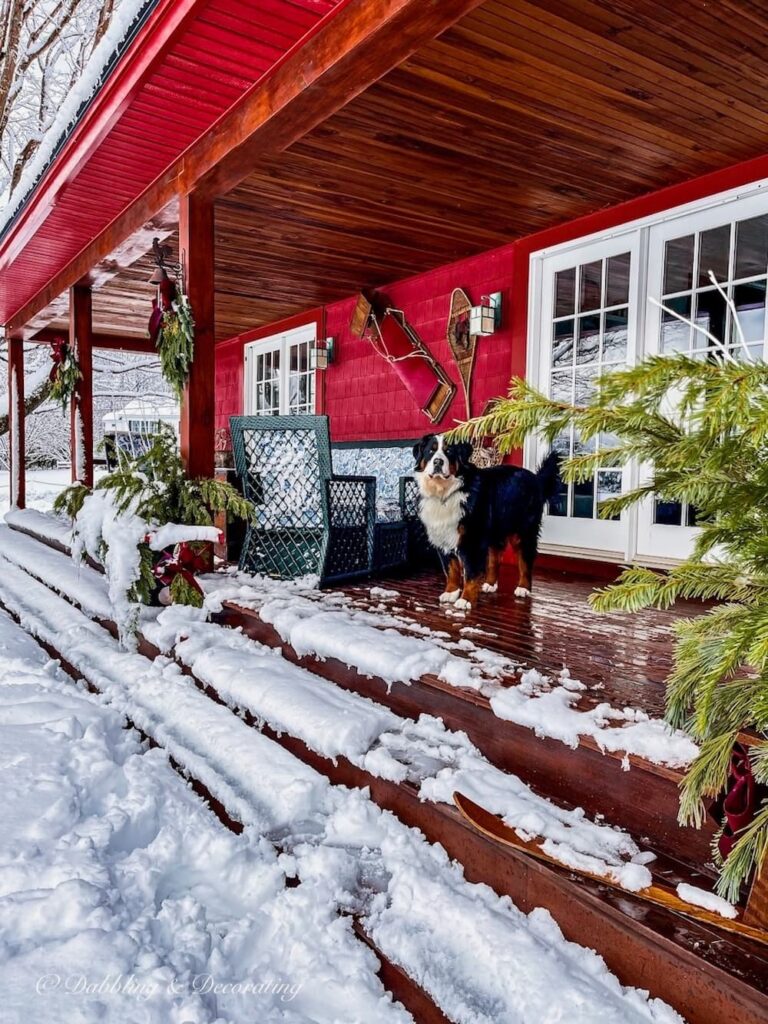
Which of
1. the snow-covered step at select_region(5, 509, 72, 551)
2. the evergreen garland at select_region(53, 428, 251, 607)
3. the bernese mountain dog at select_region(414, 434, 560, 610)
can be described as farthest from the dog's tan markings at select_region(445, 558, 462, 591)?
the snow-covered step at select_region(5, 509, 72, 551)

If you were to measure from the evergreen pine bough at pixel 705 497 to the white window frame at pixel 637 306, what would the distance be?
266 cm

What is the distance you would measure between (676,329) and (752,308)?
1.51ft

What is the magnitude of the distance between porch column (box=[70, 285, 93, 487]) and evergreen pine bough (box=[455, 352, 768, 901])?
559 cm

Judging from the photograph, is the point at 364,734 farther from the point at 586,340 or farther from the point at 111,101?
the point at 586,340

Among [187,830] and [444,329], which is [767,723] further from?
[444,329]

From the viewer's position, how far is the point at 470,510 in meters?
3.20

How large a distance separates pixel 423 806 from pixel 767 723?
3.10 feet

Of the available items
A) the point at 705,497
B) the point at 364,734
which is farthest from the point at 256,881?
the point at 705,497

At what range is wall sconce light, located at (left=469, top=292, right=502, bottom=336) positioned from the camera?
4953mm

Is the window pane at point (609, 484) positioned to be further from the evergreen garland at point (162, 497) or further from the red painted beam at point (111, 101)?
the red painted beam at point (111, 101)

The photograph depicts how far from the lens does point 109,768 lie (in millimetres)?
2090

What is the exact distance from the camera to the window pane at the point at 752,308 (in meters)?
3.54

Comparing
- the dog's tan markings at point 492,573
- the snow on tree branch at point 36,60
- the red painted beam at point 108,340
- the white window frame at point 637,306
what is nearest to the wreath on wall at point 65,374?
the snow on tree branch at point 36,60

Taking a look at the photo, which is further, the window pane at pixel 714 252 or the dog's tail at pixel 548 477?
the window pane at pixel 714 252
